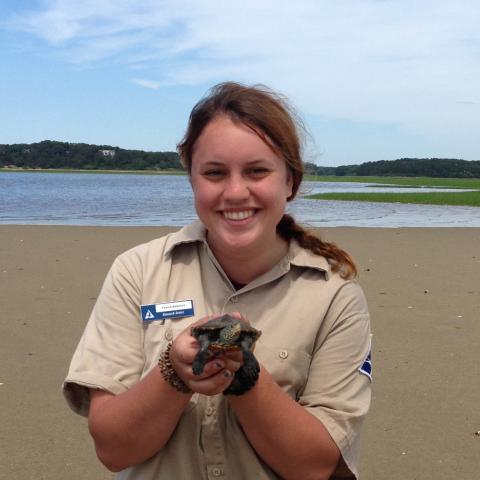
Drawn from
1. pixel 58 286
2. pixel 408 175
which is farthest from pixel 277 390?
pixel 408 175

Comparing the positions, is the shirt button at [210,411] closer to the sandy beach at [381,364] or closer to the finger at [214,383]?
the finger at [214,383]

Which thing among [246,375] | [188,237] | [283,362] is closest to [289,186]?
[188,237]

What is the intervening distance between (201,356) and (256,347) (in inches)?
22.8

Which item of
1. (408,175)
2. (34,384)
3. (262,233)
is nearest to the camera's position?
(262,233)

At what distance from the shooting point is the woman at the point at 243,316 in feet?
8.86

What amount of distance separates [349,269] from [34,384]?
14.1 ft

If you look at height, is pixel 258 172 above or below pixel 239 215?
above

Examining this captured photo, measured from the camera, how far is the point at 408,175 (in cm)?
15250

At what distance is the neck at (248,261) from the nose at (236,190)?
10.7 inches

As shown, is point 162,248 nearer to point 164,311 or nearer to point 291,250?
point 164,311

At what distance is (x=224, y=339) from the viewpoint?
2279mm

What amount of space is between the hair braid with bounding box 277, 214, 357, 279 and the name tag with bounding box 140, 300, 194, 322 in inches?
23.4

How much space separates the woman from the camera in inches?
106

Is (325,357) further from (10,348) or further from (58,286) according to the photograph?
(58,286)
